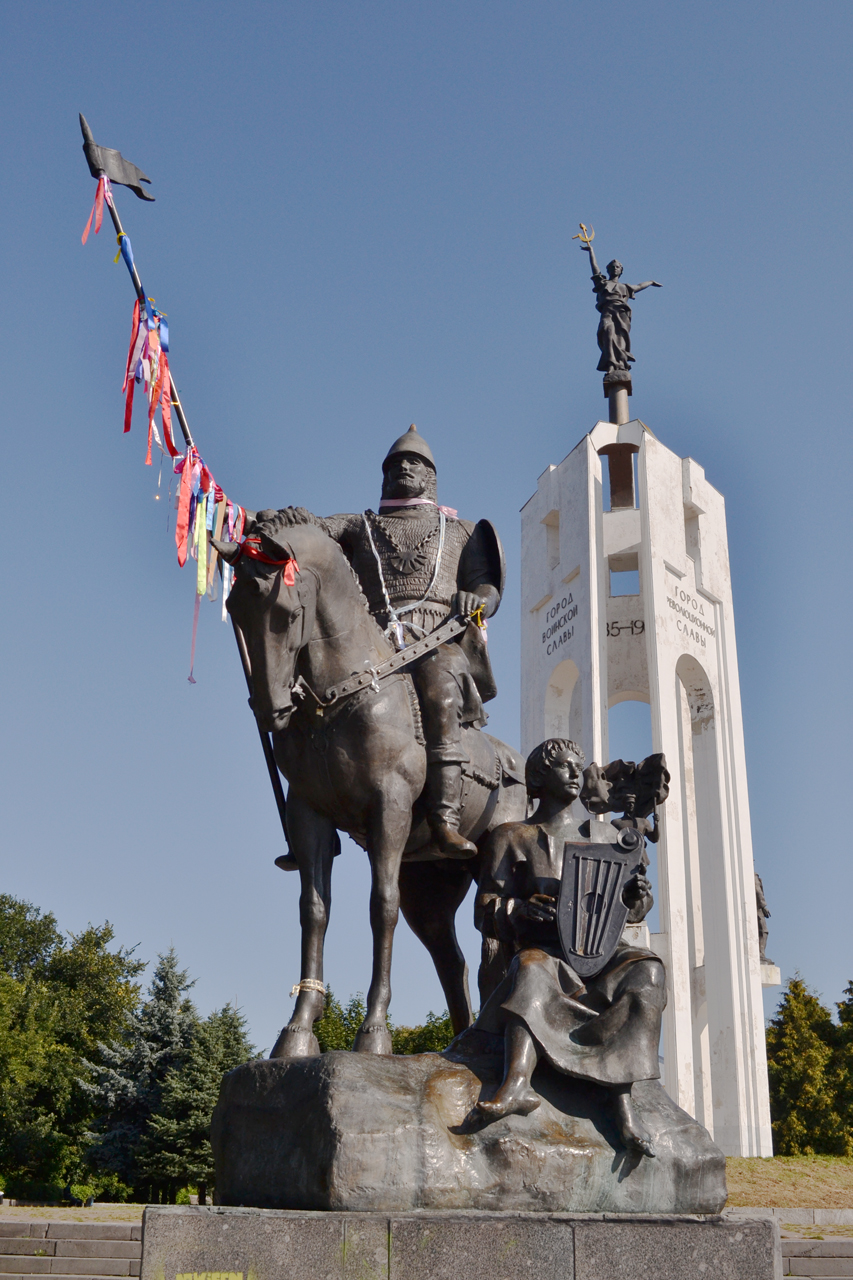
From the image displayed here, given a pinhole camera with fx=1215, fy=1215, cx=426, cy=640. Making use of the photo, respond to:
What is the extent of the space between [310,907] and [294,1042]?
709 millimetres

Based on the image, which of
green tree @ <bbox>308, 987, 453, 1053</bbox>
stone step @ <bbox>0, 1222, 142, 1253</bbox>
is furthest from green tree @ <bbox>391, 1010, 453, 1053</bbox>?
stone step @ <bbox>0, 1222, 142, 1253</bbox>

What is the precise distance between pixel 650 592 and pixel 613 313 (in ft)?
33.4

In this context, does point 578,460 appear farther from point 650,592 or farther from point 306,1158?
point 306,1158

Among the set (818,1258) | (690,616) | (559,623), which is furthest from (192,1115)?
(818,1258)

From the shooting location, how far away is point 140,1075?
2730cm

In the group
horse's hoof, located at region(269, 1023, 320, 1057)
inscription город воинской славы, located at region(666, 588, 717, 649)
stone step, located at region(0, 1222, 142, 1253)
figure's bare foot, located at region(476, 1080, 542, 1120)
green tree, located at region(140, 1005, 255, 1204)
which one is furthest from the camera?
inscription город воинской славы, located at region(666, 588, 717, 649)

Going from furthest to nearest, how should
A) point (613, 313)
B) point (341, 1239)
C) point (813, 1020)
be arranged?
point (813, 1020)
point (613, 313)
point (341, 1239)

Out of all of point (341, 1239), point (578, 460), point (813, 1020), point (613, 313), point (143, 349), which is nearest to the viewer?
point (341, 1239)

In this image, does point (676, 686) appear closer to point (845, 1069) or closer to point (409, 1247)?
point (845, 1069)

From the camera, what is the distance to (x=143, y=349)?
6504 mm

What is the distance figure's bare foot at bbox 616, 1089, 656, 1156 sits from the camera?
452 centimetres

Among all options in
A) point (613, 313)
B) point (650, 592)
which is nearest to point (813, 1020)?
point (650, 592)

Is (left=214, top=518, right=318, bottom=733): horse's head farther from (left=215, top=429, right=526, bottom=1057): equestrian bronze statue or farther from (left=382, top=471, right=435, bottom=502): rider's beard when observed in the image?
(left=382, top=471, right=435, bottom=502): rider's beard

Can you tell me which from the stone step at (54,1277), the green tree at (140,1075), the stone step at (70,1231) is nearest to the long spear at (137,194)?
the stone step at (54,1277)
